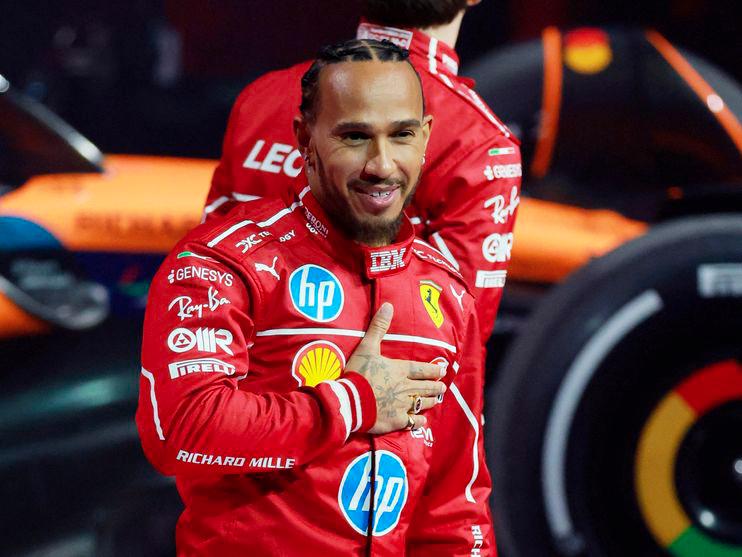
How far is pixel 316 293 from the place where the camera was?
1.17 m

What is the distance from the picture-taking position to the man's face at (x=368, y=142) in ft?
3.72

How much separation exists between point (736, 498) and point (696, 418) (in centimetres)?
18

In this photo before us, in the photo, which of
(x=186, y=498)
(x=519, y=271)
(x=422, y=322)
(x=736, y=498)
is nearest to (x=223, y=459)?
(x=186, y=498)

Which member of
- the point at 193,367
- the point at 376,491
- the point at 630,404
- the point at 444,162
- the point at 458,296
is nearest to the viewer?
the point at 193,367

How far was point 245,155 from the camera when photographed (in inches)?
58.9

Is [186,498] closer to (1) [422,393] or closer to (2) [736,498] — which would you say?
(1) [422,393]

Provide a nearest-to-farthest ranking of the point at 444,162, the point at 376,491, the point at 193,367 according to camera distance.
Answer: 1. the point at 193,367
2. the point at 376,491
3. the point at 444,162

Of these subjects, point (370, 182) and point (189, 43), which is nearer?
point (370, 182)

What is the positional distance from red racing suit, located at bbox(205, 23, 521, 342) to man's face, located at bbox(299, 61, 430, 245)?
25 cm

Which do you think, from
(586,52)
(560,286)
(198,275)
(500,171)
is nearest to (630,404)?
(560,286)

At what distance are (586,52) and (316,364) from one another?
137 centimetres

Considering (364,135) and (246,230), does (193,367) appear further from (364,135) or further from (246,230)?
(364,135)

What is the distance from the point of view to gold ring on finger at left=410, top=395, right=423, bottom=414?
1184 millimetres

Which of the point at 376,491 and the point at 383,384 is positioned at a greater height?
the point at 383,384
